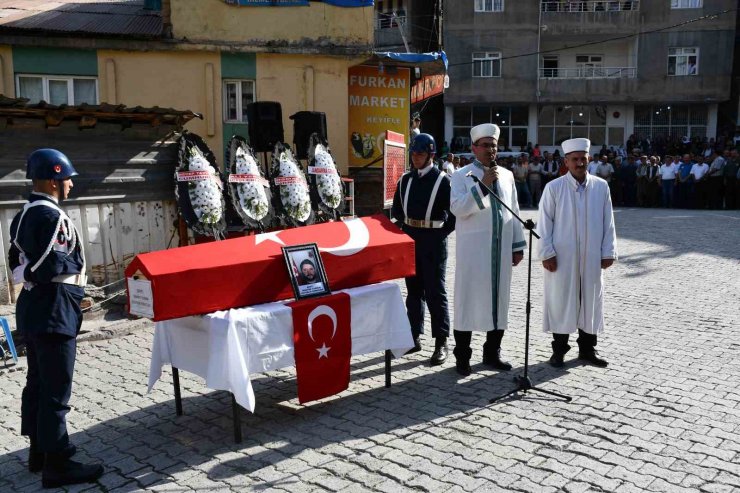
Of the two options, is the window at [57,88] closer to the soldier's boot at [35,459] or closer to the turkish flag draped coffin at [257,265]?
the turkish flag draped coffin at [257,265]

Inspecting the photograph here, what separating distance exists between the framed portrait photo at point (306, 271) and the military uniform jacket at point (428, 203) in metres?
1.60

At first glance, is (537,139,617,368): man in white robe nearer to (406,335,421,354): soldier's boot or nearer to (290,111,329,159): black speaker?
(406,335,421,354): soldier's boot

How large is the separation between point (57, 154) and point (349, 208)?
8.68 meters

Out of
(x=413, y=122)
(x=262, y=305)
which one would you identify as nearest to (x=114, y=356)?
(x=262, y=305)

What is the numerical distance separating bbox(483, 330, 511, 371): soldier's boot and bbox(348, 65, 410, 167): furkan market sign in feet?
29.0

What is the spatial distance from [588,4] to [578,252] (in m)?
34.0

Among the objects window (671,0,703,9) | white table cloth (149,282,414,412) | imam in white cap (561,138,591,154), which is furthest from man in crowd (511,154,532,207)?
white table cloth (149,282,414,412)

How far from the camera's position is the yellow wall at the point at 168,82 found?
12.8 m

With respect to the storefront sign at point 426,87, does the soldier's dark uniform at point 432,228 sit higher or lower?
lower

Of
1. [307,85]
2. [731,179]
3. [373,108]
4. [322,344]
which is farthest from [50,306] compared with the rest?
[731,179]

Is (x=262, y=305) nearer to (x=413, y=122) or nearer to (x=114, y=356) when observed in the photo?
(x=114, y=356)

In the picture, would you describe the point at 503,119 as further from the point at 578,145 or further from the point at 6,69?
the point at 578,145

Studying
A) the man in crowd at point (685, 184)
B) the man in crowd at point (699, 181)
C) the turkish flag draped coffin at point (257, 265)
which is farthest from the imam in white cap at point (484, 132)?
the man in crowd at point (685, 184)

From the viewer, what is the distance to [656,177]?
22.9 meters
